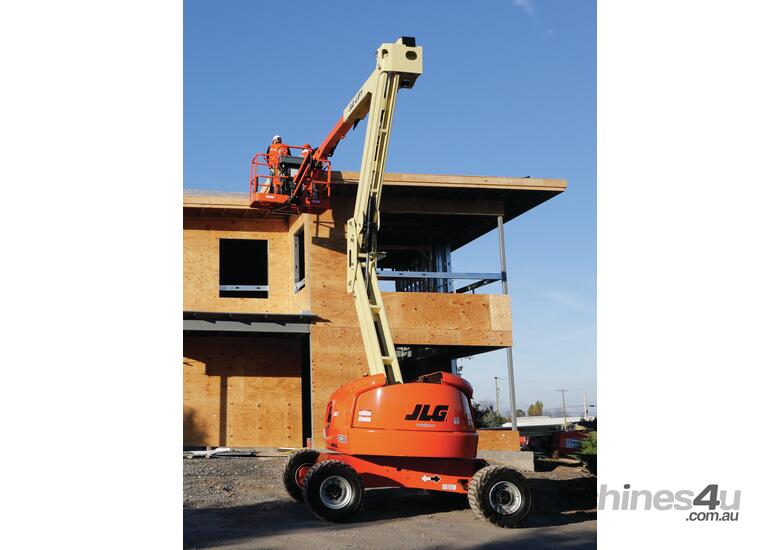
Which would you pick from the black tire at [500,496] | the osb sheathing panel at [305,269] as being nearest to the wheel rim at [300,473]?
the black tire at [500,496]

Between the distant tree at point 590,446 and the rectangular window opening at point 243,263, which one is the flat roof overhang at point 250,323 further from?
the distant tree at point 590,446

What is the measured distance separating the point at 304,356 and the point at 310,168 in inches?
310

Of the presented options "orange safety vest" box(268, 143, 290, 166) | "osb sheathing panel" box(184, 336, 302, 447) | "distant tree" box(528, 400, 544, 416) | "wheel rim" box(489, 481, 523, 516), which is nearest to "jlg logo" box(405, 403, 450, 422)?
"wheel rim" box(489, 481, 523, 516)

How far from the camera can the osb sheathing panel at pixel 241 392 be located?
22188 mm

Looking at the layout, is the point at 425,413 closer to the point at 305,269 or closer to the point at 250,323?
the point at 250,323

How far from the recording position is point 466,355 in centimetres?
2603

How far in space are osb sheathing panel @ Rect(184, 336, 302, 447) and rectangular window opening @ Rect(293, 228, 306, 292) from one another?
5.90ft

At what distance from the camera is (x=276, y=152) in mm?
20516

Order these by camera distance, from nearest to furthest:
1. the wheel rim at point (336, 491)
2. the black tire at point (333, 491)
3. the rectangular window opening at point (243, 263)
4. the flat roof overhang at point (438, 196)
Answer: the black tire at point (333, 491) → the wheel rim at point (336, 491) → the flat roof overhang at point (438, 196) → the rectangular window opening at point (243, 263)

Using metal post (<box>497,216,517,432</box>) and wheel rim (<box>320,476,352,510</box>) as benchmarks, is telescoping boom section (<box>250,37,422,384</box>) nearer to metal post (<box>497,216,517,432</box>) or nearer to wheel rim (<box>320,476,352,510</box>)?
wheel rim (<box>320,476,352,510</box>)

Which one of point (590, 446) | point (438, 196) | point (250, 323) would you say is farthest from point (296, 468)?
point (438, 196)

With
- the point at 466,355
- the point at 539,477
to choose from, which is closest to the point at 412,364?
the point at 466,355

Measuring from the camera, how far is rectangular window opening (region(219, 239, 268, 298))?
84.7 ft
